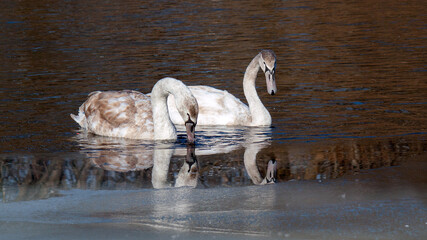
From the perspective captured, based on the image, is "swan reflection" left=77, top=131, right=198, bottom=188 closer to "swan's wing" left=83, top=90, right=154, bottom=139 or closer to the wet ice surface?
"swan's wing" left=83, top=90, right=154, bottom=139

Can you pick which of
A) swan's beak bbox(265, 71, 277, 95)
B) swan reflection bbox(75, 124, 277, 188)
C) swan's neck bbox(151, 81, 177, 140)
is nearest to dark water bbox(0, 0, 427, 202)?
swan reflection bbox(75, 124, 277, 188)

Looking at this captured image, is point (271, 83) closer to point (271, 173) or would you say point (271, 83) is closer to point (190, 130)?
point (190, 130)

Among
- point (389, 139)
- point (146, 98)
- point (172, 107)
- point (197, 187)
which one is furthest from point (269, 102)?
point (197, 187)

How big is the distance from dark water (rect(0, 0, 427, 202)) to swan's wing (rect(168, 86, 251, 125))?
1.12 feet

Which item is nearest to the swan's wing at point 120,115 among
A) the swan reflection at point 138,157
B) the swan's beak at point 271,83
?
the swan reflection at point 138,157

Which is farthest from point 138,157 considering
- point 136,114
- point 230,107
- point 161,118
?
point 230,107

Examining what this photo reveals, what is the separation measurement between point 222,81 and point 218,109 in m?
3.05

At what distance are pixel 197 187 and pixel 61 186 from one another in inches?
54.4

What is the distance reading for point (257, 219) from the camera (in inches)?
274

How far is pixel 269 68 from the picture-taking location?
12.5 m

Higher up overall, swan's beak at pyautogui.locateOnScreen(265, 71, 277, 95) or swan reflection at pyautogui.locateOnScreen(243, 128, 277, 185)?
swan's beak at pyautogui.locateOnScreen(265, 71, 277, 95)

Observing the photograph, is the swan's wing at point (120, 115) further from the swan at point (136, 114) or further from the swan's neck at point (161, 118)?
the swan's neck at point (161, 118)

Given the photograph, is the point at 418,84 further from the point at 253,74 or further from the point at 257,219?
the point at 257,219

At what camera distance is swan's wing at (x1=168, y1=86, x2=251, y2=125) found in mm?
12594
